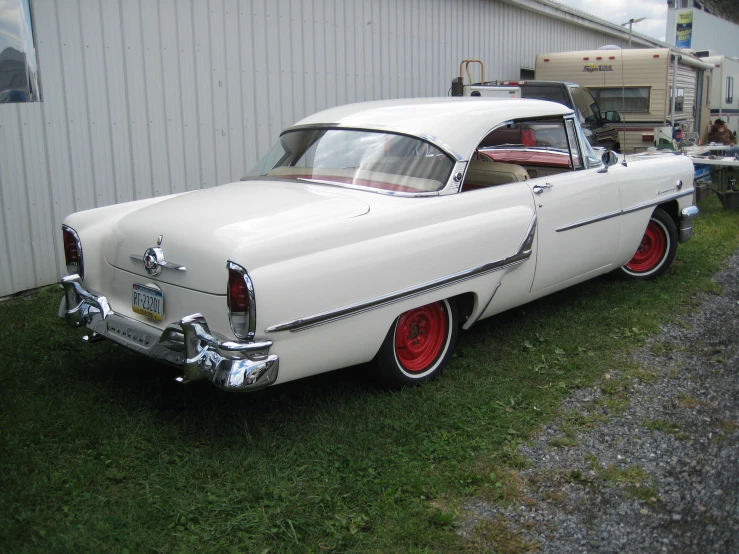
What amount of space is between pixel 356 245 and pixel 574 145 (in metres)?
2.50

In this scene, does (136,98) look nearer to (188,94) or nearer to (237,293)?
(188,94)

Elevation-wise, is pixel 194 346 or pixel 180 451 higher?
pixel 194 346

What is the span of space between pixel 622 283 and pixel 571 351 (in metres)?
1.85

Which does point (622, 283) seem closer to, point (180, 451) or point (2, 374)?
point (180, 451)

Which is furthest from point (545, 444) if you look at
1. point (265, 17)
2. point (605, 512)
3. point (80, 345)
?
point (265, 17)

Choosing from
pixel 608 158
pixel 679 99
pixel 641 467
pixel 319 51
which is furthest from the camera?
pixel 679 99

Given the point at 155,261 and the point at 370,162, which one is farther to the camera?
the point at 370,162

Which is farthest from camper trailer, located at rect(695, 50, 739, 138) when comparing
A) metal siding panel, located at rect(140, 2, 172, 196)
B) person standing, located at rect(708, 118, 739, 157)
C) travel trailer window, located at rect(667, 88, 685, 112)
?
metal siding panel, located at rect(140, 2, 172, 196)

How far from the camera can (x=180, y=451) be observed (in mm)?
3684

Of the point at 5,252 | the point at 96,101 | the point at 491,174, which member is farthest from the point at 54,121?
the point at 491,174

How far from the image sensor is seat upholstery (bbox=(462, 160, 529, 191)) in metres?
5.07

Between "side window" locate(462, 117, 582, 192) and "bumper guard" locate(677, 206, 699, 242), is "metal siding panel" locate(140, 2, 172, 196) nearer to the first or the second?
"side window" locate(462, 117, 582, 192)

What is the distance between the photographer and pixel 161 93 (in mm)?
7137

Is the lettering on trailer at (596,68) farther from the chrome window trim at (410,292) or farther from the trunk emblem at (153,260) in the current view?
the trunk emblem at (153,260)
